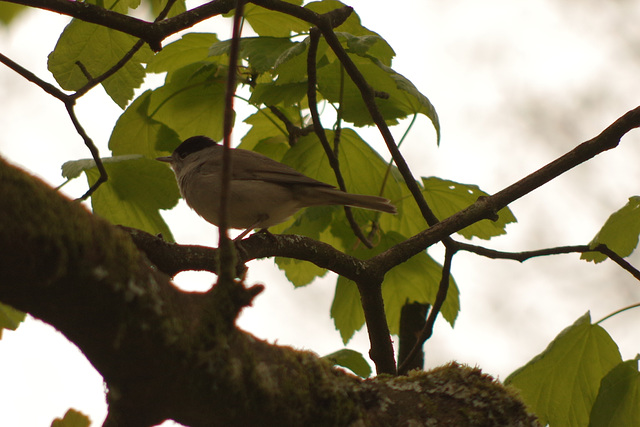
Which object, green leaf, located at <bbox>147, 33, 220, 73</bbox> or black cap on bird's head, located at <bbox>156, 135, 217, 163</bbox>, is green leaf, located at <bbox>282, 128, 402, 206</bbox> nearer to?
green leaf, located at <bbox>147, 33, 220, 73</bbox>

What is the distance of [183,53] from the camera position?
3.73m

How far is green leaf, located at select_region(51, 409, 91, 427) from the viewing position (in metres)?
2.00

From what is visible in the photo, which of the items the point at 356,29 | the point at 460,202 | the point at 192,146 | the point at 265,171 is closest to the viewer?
the point at 356,29

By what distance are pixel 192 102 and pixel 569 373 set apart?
8.15 ft

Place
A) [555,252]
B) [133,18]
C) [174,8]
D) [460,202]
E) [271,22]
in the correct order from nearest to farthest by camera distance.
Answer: [133,18]
[555,252]
[174,8]
[271,22]
[460,202]

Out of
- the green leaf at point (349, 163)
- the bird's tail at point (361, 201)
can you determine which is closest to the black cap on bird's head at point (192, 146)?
the green leaf at point (349, 163)

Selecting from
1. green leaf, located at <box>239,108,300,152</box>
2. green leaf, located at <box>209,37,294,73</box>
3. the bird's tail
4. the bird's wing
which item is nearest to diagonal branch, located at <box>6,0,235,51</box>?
green leaf, located at <box>209,37,294,73</box>

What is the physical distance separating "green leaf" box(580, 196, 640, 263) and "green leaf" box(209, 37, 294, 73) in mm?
1756

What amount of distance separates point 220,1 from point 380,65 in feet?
2.79

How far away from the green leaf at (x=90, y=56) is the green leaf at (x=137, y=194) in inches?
19.3

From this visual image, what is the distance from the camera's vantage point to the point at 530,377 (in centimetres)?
310

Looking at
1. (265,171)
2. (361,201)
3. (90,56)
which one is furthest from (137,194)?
(361,201)

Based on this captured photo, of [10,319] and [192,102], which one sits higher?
[192,102]

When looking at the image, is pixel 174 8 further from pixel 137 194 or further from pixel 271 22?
pixel 137 194
